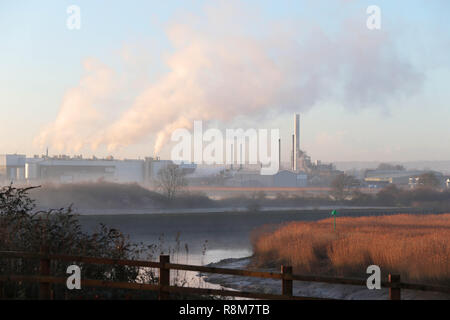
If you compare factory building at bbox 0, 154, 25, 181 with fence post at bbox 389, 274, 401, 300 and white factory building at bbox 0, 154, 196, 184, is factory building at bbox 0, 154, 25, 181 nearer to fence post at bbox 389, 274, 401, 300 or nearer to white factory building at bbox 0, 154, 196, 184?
white factory building at bbox 0, 154, 196, 184

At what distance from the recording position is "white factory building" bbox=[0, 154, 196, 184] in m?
110

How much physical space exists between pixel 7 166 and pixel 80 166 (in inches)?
506

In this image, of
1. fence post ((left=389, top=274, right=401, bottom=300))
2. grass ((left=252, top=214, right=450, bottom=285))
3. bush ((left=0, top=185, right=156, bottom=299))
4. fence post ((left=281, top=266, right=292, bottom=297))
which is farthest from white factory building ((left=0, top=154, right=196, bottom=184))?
fence post ((left=389, top=274, right=401, bottom=300))

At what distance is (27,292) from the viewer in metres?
12.5

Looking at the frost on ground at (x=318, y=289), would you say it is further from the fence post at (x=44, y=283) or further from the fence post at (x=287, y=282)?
the fence post at (x=44, y=283)

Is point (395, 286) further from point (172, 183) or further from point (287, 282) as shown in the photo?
point (172, 183)

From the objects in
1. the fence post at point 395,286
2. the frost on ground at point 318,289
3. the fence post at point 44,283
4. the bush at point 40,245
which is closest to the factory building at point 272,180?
the frost on ground at point 318,289

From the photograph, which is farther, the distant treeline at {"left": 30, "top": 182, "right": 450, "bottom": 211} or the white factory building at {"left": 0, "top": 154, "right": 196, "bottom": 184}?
the white factory building at {"left": 0, "top": 154, "right": 196, "bottom": 184}

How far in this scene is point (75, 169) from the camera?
11650 centimetres

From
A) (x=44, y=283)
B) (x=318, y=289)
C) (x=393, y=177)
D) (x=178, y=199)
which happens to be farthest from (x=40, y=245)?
(x=393, y=177)

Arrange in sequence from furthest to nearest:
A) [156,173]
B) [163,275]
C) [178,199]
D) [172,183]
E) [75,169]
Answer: [156,173]
[75,169]
[172,183]
[178,199]
[163,275]

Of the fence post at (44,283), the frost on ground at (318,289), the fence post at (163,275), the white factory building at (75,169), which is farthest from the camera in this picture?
the white factory building at (75,169)

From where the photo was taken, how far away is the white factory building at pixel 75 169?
11025 cm
